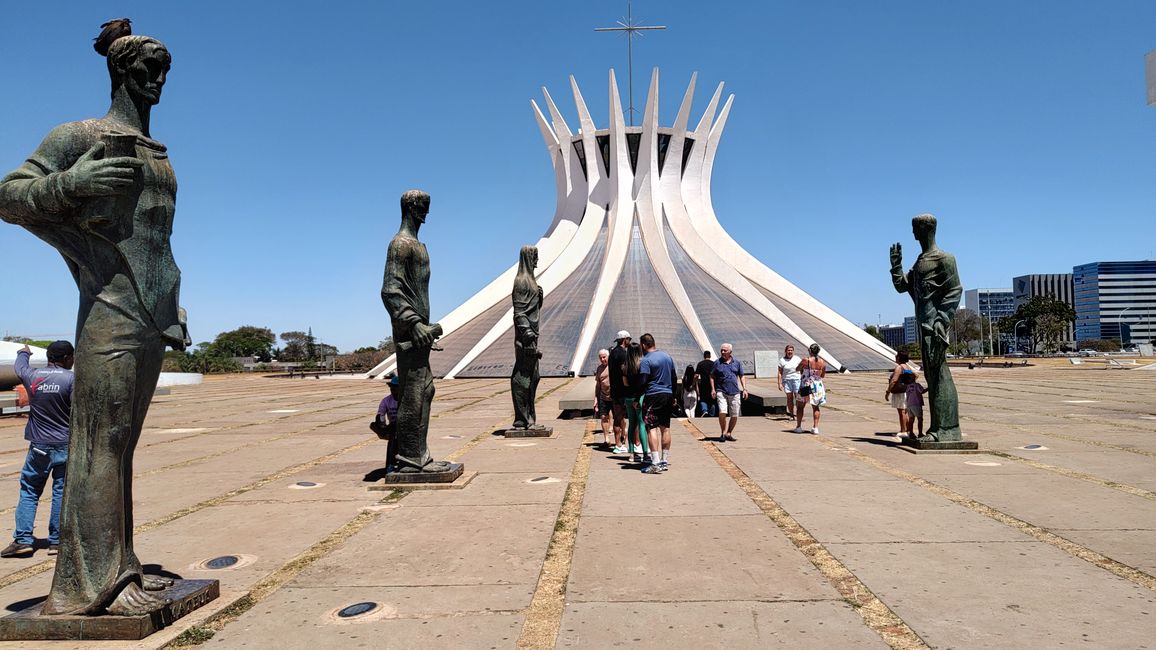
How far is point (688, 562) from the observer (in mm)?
3904

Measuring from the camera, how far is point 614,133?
118 ft

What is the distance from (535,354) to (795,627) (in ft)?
21.4

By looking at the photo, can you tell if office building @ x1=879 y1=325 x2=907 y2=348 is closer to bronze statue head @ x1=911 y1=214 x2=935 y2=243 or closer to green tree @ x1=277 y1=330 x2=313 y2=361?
green tree @ x1=277 y1=330 x2=313 y2=361

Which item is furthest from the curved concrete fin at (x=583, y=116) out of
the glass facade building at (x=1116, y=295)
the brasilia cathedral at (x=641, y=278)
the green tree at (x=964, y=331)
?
the glass facade building at (x=1116, y=295)

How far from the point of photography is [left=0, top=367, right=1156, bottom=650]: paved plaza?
302 centimetres

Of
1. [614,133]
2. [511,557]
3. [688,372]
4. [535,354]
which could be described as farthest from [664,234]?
[511,557]

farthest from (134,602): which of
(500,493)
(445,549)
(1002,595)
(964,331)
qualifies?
(964,331)

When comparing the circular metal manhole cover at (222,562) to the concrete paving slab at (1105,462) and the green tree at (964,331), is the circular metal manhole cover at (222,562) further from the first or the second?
the green tree at (964,331)

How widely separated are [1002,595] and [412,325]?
15.4 feet

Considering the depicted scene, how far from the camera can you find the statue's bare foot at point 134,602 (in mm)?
2986

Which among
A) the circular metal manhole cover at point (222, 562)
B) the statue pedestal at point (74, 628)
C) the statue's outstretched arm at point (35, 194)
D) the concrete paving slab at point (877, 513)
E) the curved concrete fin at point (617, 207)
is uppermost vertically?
the curved concrete fin at point (617, 207)

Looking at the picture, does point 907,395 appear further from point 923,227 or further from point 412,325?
point 412,325

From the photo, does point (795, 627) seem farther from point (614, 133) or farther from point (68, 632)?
point (614, 133)

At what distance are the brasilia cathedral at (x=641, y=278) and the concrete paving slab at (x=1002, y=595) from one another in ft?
67.1
